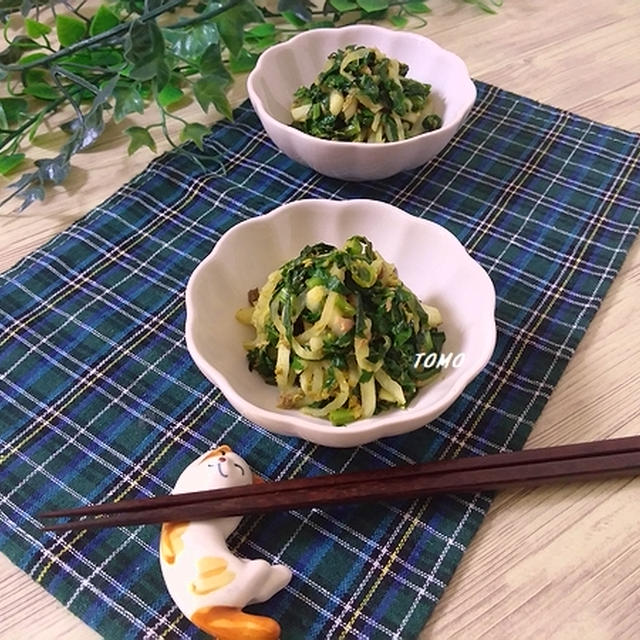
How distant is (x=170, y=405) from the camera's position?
38.4 inches

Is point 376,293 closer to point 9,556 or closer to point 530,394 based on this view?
point 530,394

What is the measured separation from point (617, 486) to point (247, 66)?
43.7 inches

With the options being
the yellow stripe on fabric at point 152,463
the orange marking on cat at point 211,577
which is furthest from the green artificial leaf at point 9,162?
the orange marking on cat at point 211,577

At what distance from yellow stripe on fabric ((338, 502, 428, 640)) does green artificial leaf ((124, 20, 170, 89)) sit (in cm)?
75

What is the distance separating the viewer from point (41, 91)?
4.75ft

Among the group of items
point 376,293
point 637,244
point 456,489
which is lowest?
point 637,244

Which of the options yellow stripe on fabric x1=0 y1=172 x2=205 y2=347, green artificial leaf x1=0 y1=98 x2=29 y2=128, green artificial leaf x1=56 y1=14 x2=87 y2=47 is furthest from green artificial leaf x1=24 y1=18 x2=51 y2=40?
yellow stripe on fabric x1=0 y1=172 x2=205 y2=347

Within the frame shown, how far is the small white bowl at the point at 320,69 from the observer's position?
1200 millimetres

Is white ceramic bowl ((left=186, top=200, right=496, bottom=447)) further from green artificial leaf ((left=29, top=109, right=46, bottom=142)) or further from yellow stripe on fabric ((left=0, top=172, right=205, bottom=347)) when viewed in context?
green artificial leaf ((left=29, top=109, right=46, bottom=142))

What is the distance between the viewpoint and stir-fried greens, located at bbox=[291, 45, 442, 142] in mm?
1259

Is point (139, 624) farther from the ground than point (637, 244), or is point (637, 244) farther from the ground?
point (139, 624)

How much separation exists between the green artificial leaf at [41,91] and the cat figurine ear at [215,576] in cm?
96

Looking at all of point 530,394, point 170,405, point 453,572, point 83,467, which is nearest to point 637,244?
point 530,394

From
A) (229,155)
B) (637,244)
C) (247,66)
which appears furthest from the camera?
(247,66)
